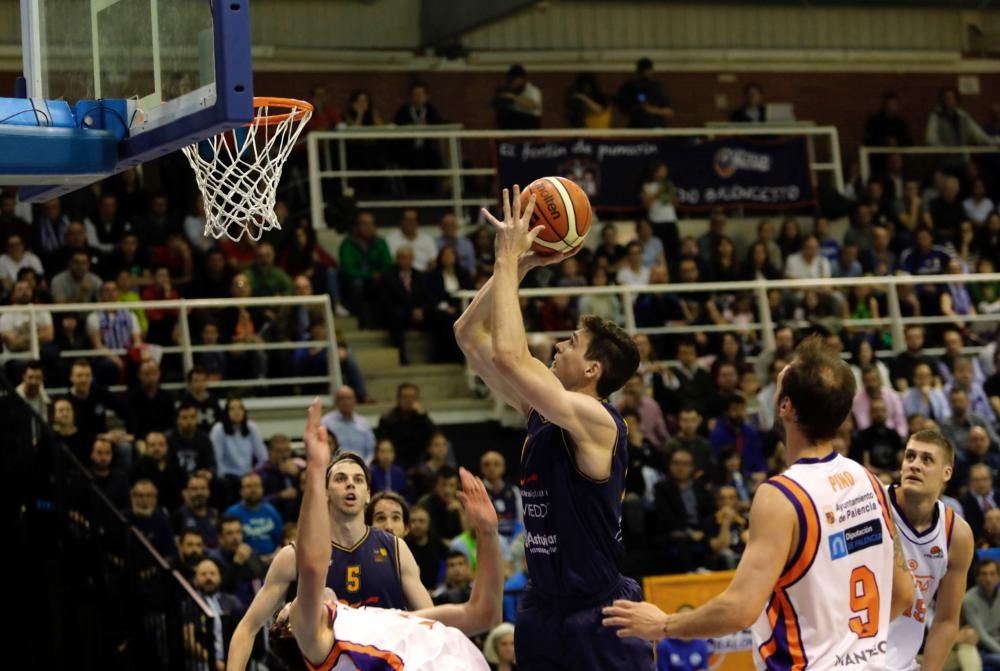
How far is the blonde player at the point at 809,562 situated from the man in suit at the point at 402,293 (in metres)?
11.9

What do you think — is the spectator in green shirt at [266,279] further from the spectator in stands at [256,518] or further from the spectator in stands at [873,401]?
the spectator in stands at [873,401]

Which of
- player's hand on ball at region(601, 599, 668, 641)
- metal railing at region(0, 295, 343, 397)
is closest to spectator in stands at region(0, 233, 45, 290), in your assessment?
metal railing at region(0, 295, 343, 397)

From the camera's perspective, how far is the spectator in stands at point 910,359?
17203 mm

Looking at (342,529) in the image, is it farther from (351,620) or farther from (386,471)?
(386,471)

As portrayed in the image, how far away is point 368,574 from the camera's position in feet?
24.3

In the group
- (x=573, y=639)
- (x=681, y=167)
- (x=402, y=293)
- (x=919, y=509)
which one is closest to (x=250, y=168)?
(x=573, y=639)

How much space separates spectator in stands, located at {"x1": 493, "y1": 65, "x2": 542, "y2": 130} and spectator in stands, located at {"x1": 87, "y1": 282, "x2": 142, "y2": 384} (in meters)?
6.71

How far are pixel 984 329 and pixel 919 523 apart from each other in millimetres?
12627

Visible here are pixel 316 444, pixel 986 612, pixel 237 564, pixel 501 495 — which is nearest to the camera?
pixel 316 444

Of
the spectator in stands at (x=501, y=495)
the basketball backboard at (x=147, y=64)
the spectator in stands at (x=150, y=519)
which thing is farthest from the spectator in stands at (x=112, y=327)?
the basketball backboard at (x=147, y=64)

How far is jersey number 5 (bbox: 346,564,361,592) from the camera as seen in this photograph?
24.2ft

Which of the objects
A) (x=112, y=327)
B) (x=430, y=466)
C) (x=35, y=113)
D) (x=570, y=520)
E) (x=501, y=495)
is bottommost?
(x=501, y=495)

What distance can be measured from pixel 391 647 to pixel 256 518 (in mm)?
7477

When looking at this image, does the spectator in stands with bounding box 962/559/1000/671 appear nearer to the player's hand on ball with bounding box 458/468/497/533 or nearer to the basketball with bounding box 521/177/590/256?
the basketball with bounding box 521/177/590/256
